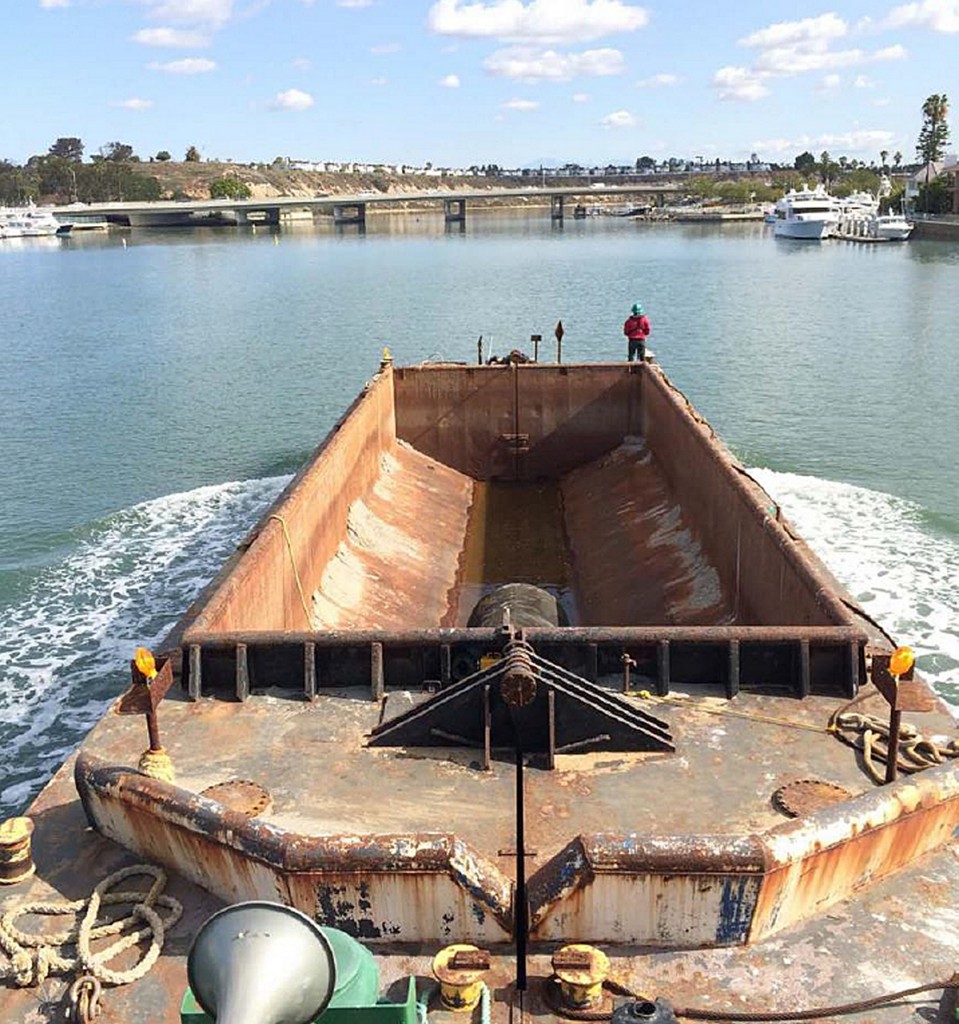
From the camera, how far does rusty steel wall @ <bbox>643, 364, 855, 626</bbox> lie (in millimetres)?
8930

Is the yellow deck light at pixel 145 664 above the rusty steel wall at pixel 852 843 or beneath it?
above

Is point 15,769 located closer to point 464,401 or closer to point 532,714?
point 532,714

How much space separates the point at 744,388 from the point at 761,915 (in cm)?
2732

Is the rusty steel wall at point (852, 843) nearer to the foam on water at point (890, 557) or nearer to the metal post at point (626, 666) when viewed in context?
the metal post at point (626, 666)

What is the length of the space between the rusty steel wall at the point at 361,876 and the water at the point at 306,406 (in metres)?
6.87

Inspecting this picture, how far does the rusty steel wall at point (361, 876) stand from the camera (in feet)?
17.2

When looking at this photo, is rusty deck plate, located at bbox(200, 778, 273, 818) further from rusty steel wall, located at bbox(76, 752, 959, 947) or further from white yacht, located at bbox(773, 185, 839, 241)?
white yacht, located at bbox(773, 185, 839, 241)

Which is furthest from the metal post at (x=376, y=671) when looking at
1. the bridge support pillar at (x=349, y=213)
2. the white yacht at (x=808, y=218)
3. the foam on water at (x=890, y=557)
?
the bridge support pillar at (x=349, y=213)

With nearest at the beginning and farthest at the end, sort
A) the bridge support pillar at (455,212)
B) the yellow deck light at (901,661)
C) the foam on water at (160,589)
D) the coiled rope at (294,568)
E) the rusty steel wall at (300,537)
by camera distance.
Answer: the yellow deck light at (901,661), the rusty steel wall at (300,537), the coiled rope at (294,568), the foam on water at (160,589), the bridge support pillar at (455,212)

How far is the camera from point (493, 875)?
214 inches

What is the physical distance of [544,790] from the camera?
263 inches

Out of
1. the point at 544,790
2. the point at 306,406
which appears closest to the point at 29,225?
the point at 306,406

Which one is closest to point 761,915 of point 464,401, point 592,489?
point 592,489

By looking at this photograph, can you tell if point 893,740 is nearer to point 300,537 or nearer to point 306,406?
point 300,537
